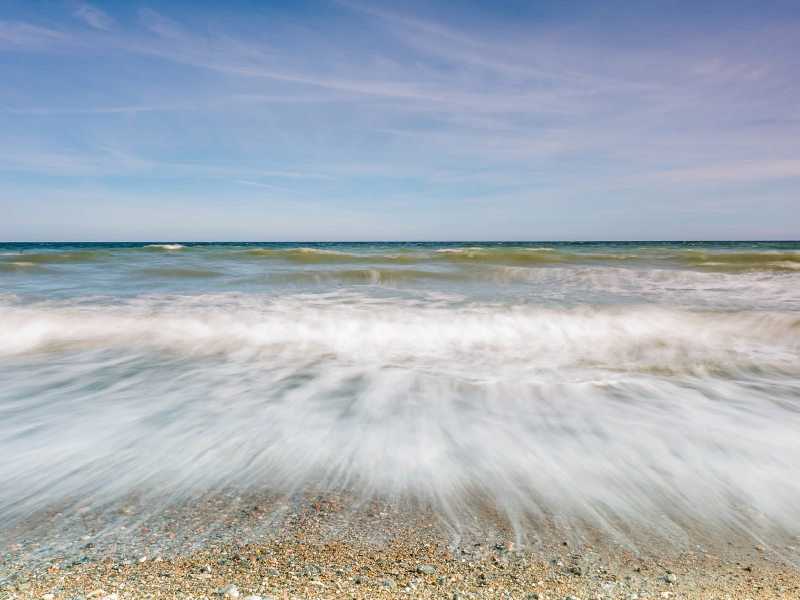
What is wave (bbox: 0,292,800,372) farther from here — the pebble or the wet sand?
the pebble

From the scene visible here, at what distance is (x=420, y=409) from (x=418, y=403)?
4.8 inches

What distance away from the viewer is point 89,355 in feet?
15.5

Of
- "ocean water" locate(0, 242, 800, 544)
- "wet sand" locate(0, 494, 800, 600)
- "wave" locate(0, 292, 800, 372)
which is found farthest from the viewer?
"wave" locate(0, 292, 800, 372)

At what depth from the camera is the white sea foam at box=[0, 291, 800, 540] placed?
218 cm

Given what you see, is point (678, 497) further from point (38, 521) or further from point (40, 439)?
point (40, 439)

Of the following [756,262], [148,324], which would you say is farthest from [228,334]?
[756,262]

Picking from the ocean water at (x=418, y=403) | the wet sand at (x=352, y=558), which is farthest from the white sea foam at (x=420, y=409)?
the wet sand at (x=352, y=558)

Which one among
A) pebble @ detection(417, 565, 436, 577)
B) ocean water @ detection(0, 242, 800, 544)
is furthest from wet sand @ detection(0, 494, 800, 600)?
ocean water @ detection(0, 242, 800, 544)

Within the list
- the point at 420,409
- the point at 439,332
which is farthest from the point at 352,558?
the point at 439,332

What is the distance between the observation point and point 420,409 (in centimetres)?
322

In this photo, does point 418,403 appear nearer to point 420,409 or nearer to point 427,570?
point 420,409

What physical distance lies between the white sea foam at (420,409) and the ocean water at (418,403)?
2cm

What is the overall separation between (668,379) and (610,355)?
99cm

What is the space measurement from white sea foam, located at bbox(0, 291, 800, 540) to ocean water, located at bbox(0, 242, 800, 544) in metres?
0.02
